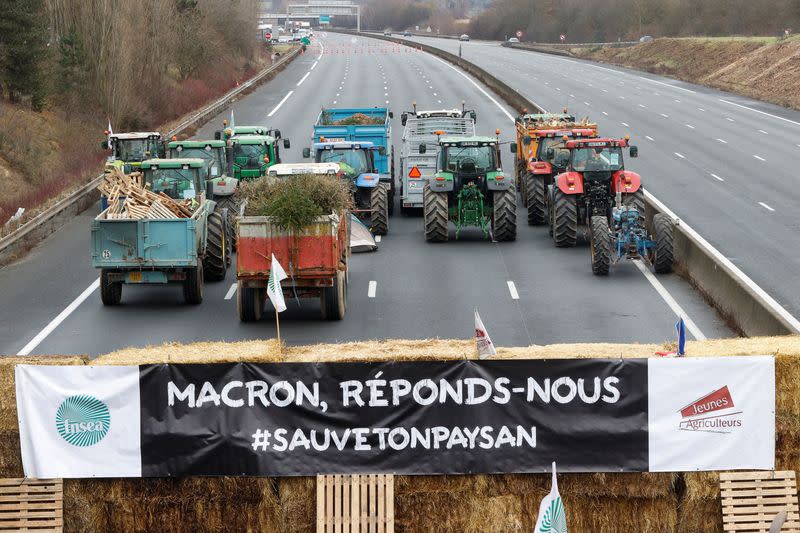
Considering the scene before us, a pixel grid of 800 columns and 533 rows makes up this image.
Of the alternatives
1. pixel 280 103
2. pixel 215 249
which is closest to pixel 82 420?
pixel 215 249

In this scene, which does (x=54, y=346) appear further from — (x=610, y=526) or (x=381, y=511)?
(x=610, y=526)

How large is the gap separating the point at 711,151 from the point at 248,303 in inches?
1208

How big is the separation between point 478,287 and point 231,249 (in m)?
6.39

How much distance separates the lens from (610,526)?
13.8 metres

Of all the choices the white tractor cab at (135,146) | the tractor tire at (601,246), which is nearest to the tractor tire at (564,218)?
the tractor tire at (601,246)

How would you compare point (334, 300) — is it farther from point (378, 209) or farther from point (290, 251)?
point (378, 209)

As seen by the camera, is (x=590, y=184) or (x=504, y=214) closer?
(x=590, y=184)

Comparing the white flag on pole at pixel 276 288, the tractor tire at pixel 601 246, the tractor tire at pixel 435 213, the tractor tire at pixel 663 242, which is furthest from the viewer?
the tractor tire at pixel 435 213

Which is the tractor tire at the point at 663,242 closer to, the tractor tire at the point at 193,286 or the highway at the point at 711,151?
the highway at the point at 711,151

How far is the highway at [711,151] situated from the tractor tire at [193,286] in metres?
11.4

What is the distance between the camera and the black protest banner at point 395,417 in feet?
45.1

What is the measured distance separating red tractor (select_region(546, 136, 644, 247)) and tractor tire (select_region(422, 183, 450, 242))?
271 centimetres

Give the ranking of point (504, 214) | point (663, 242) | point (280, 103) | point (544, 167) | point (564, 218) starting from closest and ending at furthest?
point (663, 242)
point (564, 218)
point (504, 214)
point (544, 167)
point (280, 103)

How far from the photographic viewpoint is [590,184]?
2978 cm
